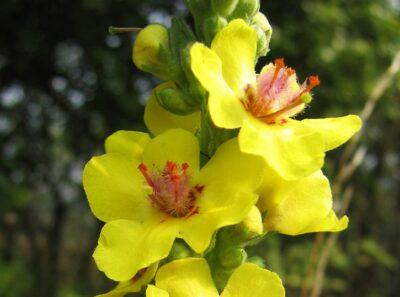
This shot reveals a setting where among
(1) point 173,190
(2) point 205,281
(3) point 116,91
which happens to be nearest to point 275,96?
(1) point 173,190

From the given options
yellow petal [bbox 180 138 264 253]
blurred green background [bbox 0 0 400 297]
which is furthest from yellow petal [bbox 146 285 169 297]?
blurred green background [bbox 0 0 400 297]

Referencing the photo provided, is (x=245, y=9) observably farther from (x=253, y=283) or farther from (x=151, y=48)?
(x=253, y=283)

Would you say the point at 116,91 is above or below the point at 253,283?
below

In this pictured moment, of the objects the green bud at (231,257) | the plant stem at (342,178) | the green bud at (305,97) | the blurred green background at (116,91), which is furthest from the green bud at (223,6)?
the blurred green background at (116,91)

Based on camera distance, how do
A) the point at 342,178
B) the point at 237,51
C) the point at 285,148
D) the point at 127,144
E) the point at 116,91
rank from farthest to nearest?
1. the point at 116,91
2. the point at 342,178
3. the point at 127,144
4. the point at 237,51
5. the point at 285,148

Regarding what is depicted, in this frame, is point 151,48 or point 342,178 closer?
point 151,48

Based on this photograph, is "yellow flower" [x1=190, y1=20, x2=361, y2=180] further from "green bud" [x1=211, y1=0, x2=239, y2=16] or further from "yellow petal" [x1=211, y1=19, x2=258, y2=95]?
"green bud" [x1=211, y1=0, x2=239, y2=16]
